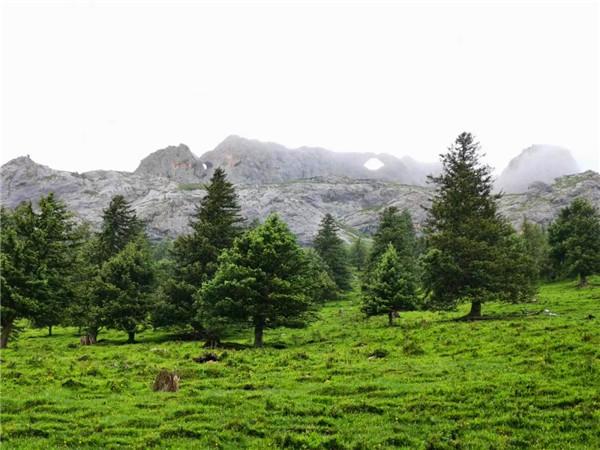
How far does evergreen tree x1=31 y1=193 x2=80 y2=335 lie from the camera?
40344 mm

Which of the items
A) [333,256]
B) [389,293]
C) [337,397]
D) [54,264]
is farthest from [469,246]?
[333,256]

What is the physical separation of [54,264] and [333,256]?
54987 millimetres

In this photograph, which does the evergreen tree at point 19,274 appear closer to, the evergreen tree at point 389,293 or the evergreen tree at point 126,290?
the evergreen tree at point 126,290

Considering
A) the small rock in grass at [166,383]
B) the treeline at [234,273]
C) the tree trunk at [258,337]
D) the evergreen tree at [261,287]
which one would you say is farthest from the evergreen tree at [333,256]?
the small rock in grass at [166,383]

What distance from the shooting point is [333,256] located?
88312mm

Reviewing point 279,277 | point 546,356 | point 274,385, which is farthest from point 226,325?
point 546,356

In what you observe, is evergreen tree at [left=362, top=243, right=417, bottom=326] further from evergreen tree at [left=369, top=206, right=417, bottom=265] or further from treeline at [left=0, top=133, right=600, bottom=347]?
evergreen tree at [left=369, top=206, right=417, bottom=265]

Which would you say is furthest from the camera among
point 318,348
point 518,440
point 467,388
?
point 318,348

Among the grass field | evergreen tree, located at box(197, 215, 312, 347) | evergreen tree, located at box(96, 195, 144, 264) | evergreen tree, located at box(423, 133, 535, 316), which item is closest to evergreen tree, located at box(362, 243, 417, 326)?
evergreen tree, located at box(423, 133, 535, 316)

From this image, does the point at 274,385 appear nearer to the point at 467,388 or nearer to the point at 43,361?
the point at 467,388

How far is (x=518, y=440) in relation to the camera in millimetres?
12703

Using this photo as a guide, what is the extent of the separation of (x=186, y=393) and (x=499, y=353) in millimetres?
16475

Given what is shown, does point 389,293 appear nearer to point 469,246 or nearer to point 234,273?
point 469,246

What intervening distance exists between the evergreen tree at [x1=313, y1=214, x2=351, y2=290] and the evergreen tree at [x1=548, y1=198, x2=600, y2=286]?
3661 cm
